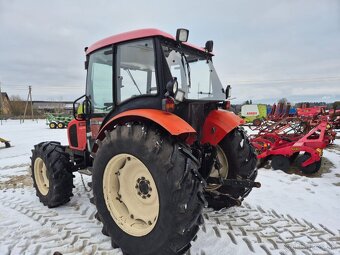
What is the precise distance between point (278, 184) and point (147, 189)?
350 cm

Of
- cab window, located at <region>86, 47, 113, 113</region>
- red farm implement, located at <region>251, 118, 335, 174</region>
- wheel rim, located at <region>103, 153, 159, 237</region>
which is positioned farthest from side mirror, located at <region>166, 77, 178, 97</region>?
red farm implement, located at <region>251, 118, 335, 174</region>

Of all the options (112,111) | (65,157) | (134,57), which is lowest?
(65,157)

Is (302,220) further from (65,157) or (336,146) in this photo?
(336,146)

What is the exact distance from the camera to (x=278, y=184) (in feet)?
17.1

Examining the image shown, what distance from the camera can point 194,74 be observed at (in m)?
3.39

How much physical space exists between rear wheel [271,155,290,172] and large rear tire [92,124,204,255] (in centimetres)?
466

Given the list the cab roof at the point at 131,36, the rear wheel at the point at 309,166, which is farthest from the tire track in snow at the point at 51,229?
the rear wheel at the point at 309,166

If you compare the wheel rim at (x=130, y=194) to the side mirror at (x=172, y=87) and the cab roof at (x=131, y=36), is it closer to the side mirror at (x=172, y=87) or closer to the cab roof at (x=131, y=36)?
the side mirror at (x=172, y=87)

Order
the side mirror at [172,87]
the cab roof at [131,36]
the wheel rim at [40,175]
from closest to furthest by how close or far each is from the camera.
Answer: the side mirror at [172,87] → the cab roof at [131,36] → the wheel rim at [40,175]

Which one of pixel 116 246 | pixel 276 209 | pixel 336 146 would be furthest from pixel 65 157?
pixel 336 146

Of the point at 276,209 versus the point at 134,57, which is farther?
the point at 276,209

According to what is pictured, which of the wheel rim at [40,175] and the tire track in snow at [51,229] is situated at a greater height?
the wheel rim at [40,175]

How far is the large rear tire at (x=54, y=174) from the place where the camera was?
3895 millimetres

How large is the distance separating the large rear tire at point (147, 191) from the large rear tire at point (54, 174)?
4.28 ft
